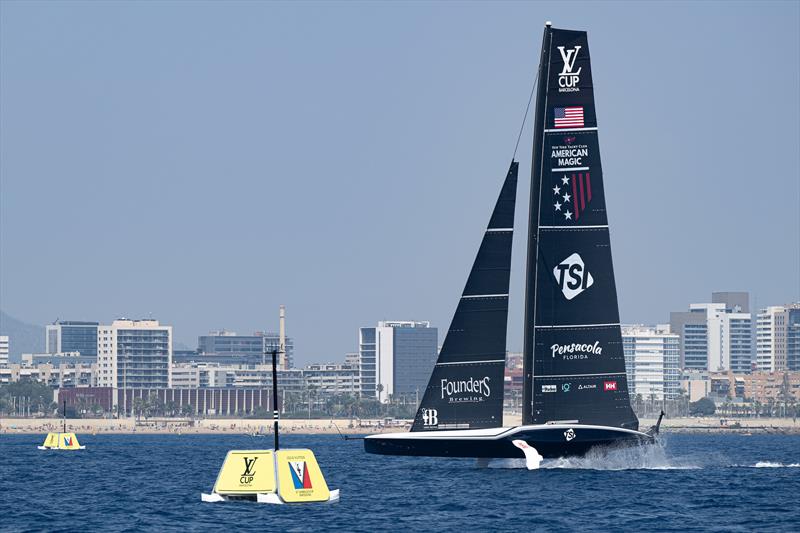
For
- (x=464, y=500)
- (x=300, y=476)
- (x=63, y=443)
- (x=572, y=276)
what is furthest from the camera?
(x=63, y=443)

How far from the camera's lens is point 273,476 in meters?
49.9

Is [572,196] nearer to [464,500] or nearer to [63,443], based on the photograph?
[464,500]

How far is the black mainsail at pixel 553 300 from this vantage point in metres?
65.7

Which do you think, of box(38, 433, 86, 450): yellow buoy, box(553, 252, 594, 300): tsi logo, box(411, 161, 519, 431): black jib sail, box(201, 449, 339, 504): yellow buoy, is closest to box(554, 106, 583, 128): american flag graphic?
box(411, 161, 519, 431): black jib sail

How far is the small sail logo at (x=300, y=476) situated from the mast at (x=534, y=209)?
17.2m

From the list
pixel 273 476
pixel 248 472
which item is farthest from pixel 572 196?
pixel 248 472

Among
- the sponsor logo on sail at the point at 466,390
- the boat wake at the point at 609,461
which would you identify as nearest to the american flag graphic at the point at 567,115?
the sponsor logo on sail at the point at 466,390

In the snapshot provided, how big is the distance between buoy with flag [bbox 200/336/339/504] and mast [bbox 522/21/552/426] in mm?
16782

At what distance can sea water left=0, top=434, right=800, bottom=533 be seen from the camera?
47062 millimetres

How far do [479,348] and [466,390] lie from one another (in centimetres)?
187

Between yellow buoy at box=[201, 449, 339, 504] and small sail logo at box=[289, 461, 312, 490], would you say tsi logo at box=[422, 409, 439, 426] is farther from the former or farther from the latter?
small sail logo at box=[289, 461, 312, 490]

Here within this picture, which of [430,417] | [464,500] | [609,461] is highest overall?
[430,417]

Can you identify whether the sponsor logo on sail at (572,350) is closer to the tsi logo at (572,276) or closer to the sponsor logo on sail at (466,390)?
the tsi logo at (572,276)

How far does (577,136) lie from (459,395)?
12.0m
